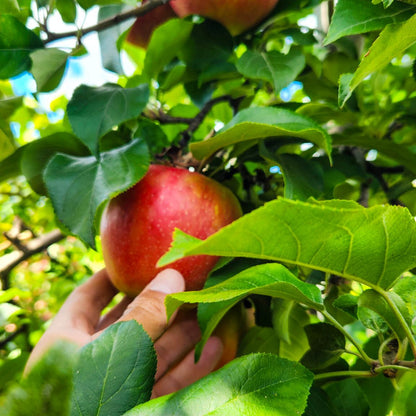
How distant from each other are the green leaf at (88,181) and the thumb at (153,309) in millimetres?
94

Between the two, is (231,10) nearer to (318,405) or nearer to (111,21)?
(111,21)

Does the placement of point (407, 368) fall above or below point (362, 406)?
above

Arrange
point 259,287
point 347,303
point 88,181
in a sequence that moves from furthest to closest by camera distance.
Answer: point 88,181 < point 347,303 < point 259,287

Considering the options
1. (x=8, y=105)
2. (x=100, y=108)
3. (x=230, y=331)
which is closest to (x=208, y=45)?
(x=100, y=108)

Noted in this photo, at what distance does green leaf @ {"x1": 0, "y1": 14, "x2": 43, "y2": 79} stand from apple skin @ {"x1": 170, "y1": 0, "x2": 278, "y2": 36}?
10.1 inches

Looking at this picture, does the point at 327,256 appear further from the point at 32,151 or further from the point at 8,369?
the point at 32,151

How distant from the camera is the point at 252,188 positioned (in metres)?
0.76

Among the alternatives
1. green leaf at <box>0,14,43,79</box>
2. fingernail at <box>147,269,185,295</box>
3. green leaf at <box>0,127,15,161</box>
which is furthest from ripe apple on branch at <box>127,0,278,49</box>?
fingernail at <box>147,269,185,295</box>

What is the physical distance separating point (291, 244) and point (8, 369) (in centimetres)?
24

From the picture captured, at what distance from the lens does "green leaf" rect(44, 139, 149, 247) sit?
1.74 feet

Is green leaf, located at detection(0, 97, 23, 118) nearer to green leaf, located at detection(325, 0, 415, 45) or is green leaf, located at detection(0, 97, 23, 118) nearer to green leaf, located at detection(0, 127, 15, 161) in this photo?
green leaf, located at detection(0, 127, 15, 161)

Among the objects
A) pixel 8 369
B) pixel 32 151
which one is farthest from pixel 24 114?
pixel 8 369

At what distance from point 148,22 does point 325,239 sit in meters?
0.66

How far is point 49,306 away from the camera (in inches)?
53.0
